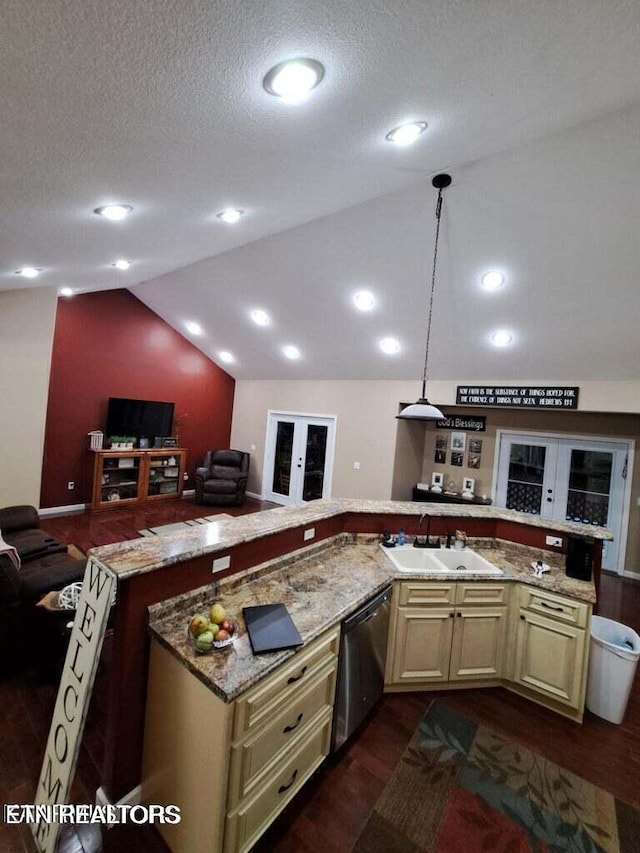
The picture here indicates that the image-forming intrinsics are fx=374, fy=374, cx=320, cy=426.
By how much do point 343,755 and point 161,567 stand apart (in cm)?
153

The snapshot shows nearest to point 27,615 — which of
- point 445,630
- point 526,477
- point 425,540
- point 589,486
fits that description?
point 445,630

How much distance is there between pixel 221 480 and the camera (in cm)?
728

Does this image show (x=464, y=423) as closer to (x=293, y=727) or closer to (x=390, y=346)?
(x=390, y=346)

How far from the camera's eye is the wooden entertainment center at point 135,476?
6180mm

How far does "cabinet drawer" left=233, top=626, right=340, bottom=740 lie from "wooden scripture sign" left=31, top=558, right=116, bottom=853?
616 millimetres

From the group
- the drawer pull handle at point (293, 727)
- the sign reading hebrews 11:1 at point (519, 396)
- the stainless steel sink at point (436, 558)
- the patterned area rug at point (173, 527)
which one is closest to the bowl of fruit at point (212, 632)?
the drawer pull handle at point (293, 727)

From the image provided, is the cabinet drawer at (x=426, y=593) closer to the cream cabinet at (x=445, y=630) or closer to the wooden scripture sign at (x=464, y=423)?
the cream cabinet at (x=445, y=630)

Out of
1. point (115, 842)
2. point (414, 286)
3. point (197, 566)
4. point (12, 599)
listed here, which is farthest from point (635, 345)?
point (12, 599)

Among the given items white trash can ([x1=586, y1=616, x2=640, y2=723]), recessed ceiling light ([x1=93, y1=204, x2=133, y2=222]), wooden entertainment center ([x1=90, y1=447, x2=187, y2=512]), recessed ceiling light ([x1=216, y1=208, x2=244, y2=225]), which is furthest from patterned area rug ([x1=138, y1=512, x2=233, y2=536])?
white trash can ([x1=586, y1=616, x2=640, y2=723])

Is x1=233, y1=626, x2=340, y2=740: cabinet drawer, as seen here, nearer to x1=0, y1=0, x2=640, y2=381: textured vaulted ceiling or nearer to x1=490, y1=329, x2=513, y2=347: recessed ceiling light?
x1=0, y1=0, x2=640, y2=381: textured vaulted ceiling

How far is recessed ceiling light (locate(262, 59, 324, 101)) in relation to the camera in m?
1.21

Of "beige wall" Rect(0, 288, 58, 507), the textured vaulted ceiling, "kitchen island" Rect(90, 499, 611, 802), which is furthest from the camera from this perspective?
"beige wall" Rect(0, 288, 58, 507)

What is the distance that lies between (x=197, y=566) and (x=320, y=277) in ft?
12.0

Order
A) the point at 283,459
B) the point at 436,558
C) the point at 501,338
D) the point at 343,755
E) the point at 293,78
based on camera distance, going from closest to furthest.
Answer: the point at 293,78
the point at 343,755
the point at 436,558
the point at 501,338
the point at 283,459
